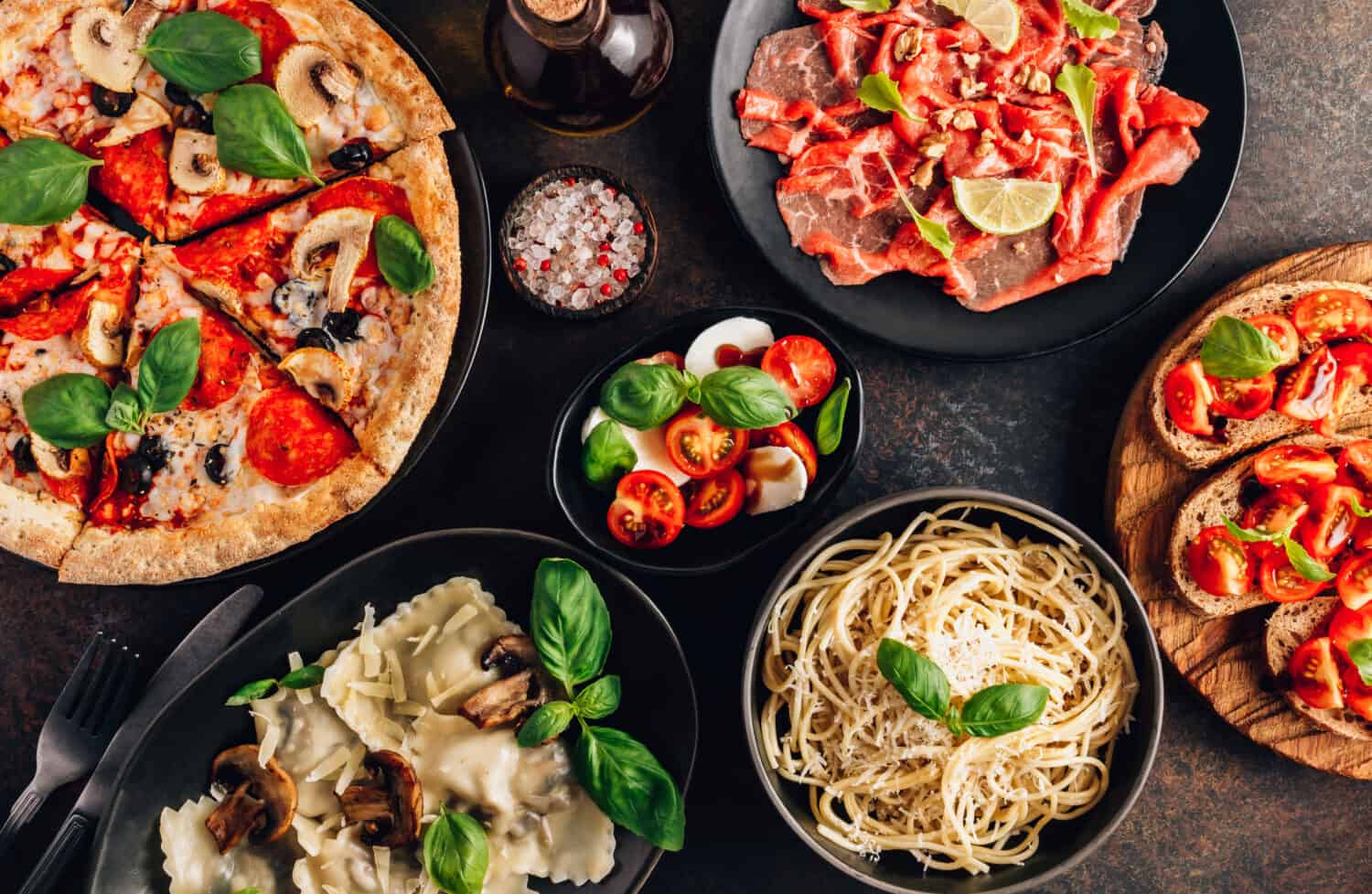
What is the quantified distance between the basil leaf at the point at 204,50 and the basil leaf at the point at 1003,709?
10.8ft

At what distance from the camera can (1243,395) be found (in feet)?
12.1

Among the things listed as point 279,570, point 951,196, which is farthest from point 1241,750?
point 279,570

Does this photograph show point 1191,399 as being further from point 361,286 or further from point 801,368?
point 361,286

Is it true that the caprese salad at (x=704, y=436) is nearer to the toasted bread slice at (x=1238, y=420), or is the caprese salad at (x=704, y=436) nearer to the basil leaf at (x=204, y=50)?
the toasted bread slice at (x=1238, y=420)

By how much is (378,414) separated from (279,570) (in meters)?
0.86

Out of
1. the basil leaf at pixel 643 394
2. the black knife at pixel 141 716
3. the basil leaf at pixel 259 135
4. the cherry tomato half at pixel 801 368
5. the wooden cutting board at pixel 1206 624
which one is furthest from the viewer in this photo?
the wooden cutting board at pixel 1206 624

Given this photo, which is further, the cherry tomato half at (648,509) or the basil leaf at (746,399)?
the cherry tomato half at (648,509)

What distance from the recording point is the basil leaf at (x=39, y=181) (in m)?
3.54

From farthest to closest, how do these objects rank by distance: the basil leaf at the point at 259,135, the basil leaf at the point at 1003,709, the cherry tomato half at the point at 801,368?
the cherry tomato half at the point at 801,368
the basil leaf at the point at 259,135
the basil leaf at the point at 1003,709

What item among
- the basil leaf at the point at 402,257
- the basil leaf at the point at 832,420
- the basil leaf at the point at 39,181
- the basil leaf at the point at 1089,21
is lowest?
the basil leaf at the point at 832,420

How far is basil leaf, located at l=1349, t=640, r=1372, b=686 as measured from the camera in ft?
11.4

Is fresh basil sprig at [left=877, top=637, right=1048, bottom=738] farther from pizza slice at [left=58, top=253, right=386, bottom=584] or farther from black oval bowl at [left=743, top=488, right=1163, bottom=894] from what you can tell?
pizza slice at [left=58, top=253, right=386, bottom=584]

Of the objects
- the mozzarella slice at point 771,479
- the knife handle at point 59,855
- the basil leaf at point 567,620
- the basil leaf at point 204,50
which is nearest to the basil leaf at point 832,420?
the mozzarella slice at point 771,479

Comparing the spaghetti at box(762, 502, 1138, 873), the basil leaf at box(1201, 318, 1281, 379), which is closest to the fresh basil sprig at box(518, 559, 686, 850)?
the spaghetti at box(762, 502, 1138, 873)
